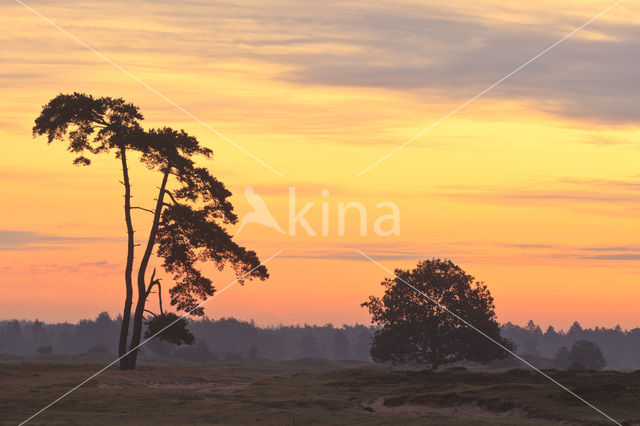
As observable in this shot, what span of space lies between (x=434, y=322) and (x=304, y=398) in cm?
5022

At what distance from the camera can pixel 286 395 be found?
52.4 meters

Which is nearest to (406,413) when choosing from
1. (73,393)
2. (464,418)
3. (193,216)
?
(464,418)

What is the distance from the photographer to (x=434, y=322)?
98.4m

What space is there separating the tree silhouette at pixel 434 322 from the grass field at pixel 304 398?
113 ft

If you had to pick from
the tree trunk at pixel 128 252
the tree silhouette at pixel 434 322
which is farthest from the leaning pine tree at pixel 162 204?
the tree silhouette at pixel 434 322

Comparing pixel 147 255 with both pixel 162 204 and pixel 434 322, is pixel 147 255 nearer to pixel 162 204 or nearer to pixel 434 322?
pixel 162 204

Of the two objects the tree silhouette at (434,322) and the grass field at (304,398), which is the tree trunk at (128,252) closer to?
the grass field at (304,398)

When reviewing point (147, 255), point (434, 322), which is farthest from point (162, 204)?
point (434, 322)

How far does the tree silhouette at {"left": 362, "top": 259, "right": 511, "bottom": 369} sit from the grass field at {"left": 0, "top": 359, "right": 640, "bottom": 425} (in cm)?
3433

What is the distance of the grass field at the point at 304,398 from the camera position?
41500 millimetres

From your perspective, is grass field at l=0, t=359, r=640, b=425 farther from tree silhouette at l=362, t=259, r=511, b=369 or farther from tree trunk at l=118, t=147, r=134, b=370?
tree silhouette at l=362, t=259, r=511, b=369

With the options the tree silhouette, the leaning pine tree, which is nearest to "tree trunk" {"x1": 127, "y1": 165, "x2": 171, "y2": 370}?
the leaning pine tree

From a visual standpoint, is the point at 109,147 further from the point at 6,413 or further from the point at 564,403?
the point at 564,403

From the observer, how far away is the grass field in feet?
136
